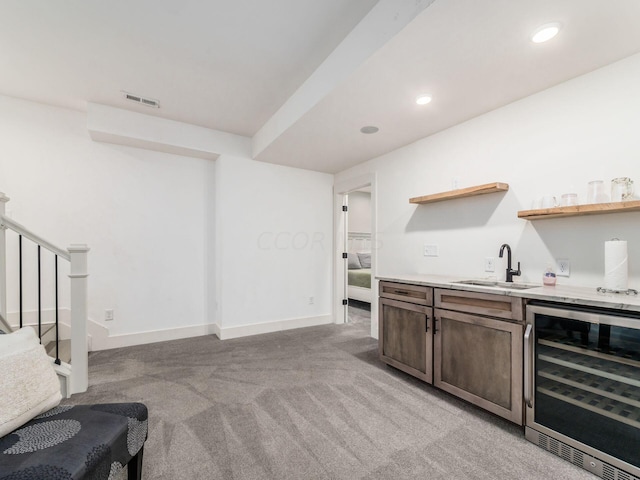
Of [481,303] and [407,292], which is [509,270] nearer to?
[481,303]

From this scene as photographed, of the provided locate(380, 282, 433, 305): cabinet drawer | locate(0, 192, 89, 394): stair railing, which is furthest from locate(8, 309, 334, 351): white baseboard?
locate(380, 282, 433, 305): cabinet drawer

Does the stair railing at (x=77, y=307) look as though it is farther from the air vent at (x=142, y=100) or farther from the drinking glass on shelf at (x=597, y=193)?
the drinking glass on shelf at (x=597, y=193)

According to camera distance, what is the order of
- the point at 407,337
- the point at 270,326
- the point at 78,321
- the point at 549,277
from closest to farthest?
1. the point at 549,277
2. the point at 78,321
3. the point at 407,337
4. the point at 270,326

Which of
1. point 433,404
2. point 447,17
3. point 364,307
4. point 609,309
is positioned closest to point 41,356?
point 433,404

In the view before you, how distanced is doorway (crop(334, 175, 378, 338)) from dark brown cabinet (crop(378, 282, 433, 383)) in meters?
1.00

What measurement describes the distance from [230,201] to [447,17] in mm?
3047

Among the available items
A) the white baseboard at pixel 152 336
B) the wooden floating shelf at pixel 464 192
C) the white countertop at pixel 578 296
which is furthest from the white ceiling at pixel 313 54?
the white baseboard at pixel 152 336

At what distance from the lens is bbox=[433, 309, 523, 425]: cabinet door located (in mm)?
1856

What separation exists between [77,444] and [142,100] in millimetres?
3080

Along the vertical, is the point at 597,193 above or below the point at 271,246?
above

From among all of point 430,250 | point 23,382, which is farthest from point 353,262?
point 23,382

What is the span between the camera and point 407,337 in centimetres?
259

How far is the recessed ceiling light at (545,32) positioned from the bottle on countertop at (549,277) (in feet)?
4.94

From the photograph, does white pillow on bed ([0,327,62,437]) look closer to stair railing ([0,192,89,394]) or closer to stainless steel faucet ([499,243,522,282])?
stair railing ([0,192,89,394])
